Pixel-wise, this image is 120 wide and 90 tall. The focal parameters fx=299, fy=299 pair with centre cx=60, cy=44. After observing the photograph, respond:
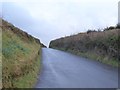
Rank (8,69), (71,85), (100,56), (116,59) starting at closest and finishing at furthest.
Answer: (8,69), (71,85), (116,59), (100,56)

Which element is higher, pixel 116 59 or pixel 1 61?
pixel 1 61

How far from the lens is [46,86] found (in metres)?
13.6

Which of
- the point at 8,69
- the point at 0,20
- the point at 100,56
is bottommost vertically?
the point at 100,56

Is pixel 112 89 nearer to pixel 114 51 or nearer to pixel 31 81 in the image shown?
pixel 31 81

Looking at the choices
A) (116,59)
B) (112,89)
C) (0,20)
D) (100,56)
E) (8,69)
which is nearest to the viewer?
(8,69)

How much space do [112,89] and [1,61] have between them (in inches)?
192

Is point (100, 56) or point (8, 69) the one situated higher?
point (8, 69)

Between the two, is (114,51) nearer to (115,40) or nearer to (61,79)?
(115,40)

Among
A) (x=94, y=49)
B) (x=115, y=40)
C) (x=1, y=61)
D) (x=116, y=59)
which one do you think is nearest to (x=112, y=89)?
(x=1, y=61)

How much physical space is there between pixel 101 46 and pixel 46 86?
59.7 ft

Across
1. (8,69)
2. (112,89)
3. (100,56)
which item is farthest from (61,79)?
(100,56)

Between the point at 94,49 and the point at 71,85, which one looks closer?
the point at 71,85

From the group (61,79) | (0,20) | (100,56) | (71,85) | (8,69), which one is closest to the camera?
(8,69)

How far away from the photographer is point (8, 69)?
1180cm
